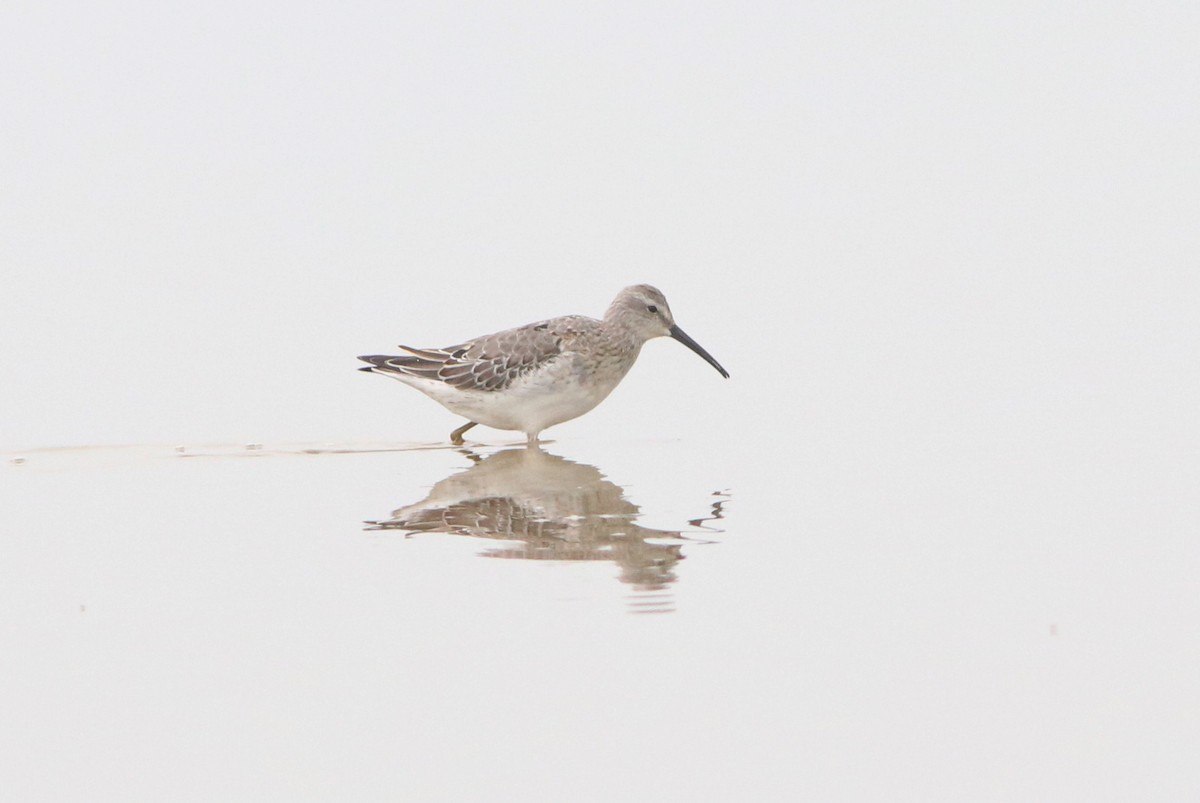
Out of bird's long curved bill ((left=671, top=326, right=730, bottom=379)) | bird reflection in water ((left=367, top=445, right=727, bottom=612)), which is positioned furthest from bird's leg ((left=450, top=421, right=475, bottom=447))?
bird's long curved bill ((left=671, top=326, right=730, bottom=379))

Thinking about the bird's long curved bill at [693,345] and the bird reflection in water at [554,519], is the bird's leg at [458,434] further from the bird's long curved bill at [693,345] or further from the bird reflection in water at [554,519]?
the bird's long curved bill at [693,345]

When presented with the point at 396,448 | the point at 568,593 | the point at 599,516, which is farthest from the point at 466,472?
the point at 568,593

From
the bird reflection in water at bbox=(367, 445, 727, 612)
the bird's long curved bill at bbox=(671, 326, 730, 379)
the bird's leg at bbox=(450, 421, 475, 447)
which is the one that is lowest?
the bird reflection in water at bbox=(367, 445, 727, 612)

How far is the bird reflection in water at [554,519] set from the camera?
33.3 ft

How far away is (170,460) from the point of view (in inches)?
542

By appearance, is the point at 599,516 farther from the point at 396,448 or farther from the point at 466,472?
the point at 396,448

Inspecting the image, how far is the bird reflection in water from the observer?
33.3 ft

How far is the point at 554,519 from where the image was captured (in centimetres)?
1150

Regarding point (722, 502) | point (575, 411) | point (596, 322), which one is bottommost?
point (722, 502)

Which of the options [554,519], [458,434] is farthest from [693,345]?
[554,519]

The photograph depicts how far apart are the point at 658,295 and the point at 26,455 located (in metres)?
6.12

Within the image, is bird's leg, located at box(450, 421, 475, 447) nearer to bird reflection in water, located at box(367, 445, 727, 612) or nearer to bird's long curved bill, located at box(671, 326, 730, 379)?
bird reflection in water, located at box(367, 445, 727, 612)

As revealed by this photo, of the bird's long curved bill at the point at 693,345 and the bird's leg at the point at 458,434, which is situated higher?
the bird's long curved bill at the point at 693,345

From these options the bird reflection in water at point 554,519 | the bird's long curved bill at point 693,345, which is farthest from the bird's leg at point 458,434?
the bird's long curved bill at point 693,345
